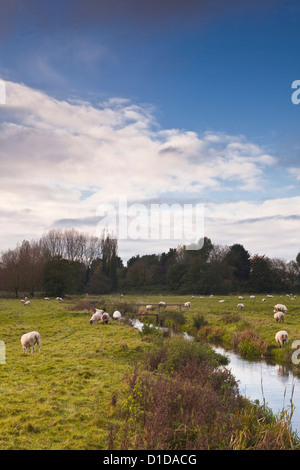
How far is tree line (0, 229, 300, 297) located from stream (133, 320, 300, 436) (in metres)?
51.4

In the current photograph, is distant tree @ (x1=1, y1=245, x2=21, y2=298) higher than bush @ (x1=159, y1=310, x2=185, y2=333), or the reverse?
distant tree @ (x1=1, y1=245, x2=21, y2=298)

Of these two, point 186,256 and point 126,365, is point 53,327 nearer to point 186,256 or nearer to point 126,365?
point 126,365

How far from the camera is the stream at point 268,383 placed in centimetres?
1402

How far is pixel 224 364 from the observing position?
20016 millimetres

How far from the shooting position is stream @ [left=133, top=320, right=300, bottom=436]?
14.0 metres

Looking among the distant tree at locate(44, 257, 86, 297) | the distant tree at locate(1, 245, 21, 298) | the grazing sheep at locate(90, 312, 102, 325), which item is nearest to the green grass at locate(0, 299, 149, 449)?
the grazing sheep at locate(90, 312, 102, 325)

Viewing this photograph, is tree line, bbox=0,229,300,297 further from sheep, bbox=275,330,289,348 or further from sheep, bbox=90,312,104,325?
sheep, bbox=275,330,289,348

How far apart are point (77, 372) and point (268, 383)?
329 inches

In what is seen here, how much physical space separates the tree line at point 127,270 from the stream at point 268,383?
51.4m

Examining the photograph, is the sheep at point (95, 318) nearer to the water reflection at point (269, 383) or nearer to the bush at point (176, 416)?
the water reflection at point (269, 383)

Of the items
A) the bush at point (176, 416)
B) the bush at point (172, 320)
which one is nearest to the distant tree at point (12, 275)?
the bush at point (172, 320)

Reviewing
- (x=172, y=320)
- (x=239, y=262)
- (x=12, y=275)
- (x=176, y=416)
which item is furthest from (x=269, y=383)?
(x=239, y=262)
